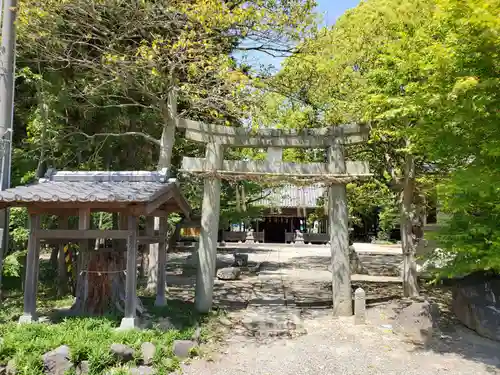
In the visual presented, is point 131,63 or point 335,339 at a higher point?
point 131,63

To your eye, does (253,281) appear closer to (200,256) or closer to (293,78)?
(200,256)

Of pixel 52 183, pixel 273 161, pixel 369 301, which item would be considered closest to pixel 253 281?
pixel 369 301

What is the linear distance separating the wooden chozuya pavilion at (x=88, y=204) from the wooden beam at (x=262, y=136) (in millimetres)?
1756

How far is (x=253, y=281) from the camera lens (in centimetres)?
1507

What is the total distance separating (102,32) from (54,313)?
279 inches

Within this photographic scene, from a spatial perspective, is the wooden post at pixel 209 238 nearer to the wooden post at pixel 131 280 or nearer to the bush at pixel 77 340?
the bush at pixel 77 340

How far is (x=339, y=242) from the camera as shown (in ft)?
32.9

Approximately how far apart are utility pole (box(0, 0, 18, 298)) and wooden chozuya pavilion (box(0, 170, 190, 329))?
73 cm

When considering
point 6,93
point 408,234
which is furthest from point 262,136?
point 6,93

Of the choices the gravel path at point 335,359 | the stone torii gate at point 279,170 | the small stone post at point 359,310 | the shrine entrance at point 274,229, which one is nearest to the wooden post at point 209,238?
the stone torii gate at point 279,170

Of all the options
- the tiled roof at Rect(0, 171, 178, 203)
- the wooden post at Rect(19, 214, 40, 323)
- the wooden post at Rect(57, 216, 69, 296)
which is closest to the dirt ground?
the wooden post at Rect(57, 216, 69, 296)

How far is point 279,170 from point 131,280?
4460 mm

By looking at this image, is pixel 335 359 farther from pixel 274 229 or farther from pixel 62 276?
pixel 274 229

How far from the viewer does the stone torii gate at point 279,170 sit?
9867mm
